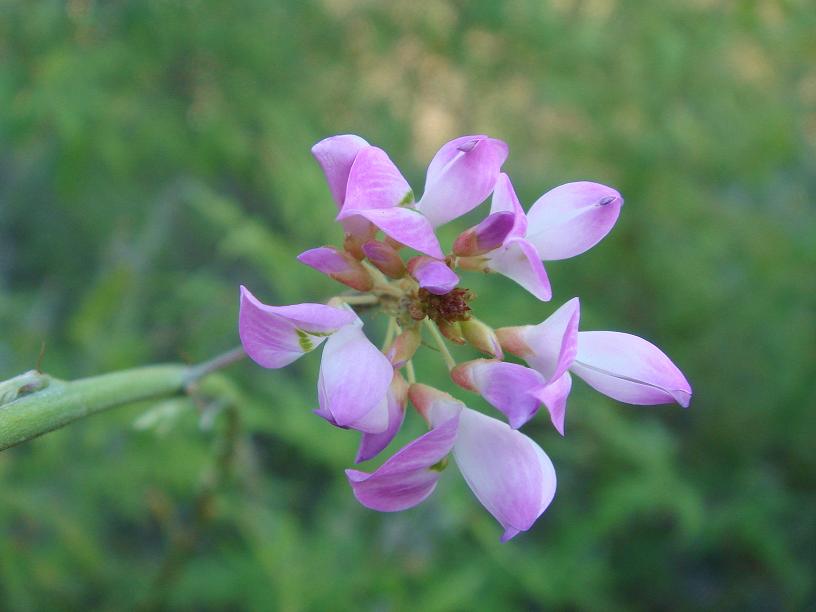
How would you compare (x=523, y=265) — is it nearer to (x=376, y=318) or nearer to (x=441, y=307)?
(x=441, y=307)

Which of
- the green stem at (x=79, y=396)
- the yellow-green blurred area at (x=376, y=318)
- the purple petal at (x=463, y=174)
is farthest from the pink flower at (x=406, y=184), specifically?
the yellow-green blurred area at (x=376, y=318)

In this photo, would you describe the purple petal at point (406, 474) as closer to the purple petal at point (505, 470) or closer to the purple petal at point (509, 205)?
the purple petal at point (505, 470)

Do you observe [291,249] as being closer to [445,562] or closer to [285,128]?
[285,128]

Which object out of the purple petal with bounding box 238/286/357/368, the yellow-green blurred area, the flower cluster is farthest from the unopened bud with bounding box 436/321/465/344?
the yellow-green blurred area

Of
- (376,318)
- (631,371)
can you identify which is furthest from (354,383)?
(376,318)

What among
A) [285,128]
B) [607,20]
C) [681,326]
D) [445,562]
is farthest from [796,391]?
[285,128]
